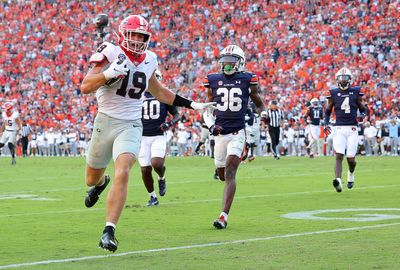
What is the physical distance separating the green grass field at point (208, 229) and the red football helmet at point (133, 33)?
1772mm

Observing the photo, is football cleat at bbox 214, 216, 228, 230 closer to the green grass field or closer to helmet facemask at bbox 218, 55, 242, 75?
the green grass field

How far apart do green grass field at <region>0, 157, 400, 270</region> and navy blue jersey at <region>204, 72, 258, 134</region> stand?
3.72ft

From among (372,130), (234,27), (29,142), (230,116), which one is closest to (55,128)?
(29,142)

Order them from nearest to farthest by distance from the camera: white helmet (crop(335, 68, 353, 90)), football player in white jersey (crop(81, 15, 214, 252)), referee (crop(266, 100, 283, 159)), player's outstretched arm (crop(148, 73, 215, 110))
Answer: football player in white jersey (crop(81, 15, 214, 252)), player's outstretched arm (crop(148, 73, 215, 110)), white helmet (crop(335, 68, 353, 90)), referee (crop(266, 100, 283, 159))

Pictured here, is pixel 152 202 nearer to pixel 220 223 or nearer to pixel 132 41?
pixel 220 223

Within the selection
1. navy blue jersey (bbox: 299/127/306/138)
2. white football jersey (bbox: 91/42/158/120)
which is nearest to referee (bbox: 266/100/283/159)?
navy blue jersey (bbox: 299/127/306/138)

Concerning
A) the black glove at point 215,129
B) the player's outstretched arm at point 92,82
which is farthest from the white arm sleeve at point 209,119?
the player's outstretched arm at point 92,82

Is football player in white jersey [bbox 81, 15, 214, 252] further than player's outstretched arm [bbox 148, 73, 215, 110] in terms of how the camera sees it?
No

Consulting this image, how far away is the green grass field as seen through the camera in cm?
740

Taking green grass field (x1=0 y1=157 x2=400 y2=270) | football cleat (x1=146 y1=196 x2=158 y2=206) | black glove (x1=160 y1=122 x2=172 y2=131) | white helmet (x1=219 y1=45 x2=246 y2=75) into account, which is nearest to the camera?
green grass field (x1=0 y1=157 x2=400 y2=270)

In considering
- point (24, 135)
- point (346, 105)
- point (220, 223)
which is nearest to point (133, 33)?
point (220, 223)

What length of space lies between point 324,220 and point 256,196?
3.94m

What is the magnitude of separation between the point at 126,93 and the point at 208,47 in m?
33.3

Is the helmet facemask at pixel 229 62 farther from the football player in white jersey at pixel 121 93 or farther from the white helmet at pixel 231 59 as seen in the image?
the football player in white jersey at pixel 121 93
